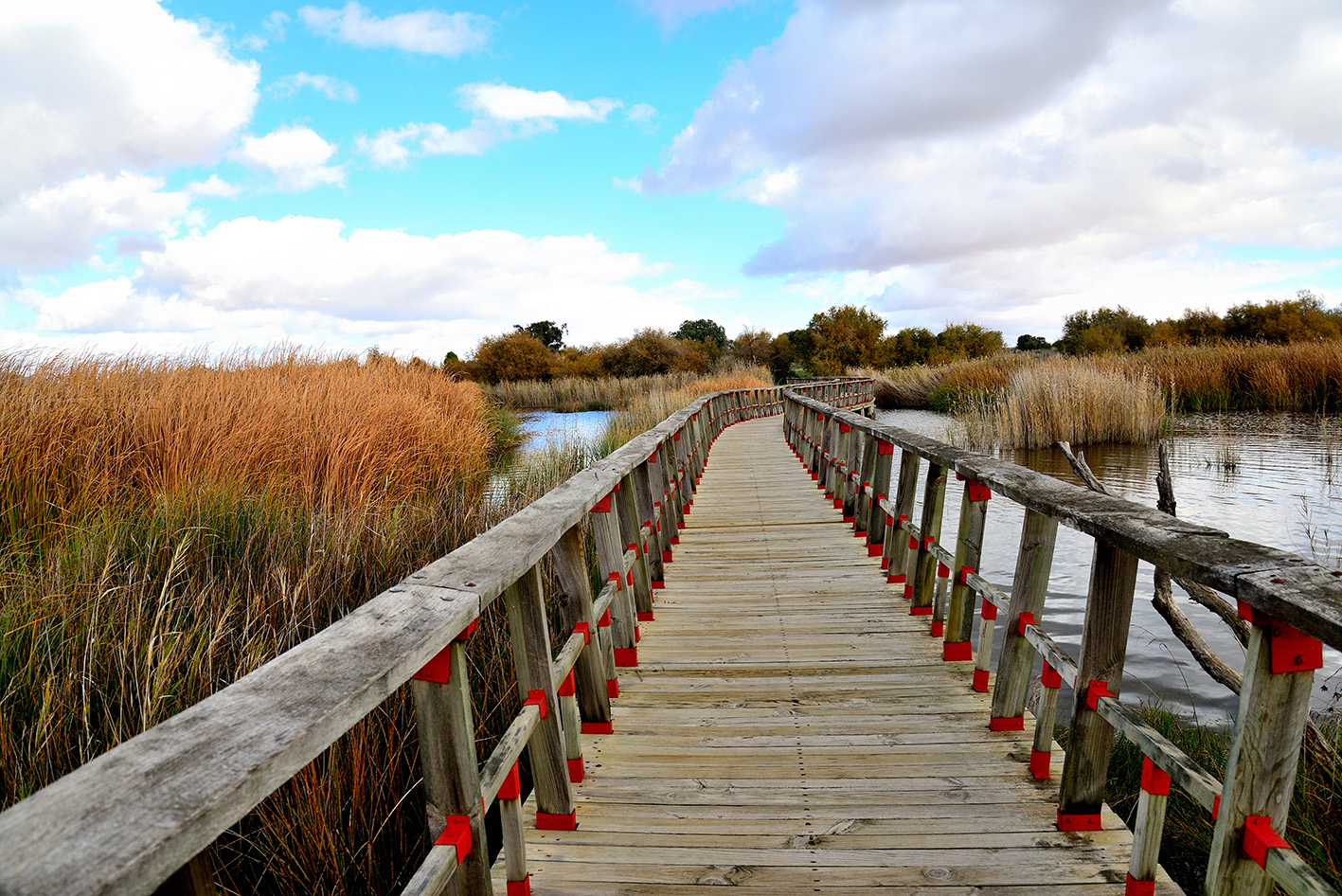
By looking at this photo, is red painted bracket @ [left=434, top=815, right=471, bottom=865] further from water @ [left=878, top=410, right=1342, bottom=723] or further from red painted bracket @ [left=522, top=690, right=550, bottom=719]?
water @ [left=878, top=410, right=1342, bottom=723]

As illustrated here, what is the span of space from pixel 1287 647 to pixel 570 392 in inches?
1304

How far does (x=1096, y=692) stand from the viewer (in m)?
2.29

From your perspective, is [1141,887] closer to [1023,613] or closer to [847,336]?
[1023,613]

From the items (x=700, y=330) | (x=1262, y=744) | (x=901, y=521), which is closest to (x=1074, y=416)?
(x=901, y=521)

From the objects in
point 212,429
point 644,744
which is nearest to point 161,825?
point 644,744

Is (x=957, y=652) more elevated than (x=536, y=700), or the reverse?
(x=536, y=700)

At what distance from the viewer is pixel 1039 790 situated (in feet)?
8.72

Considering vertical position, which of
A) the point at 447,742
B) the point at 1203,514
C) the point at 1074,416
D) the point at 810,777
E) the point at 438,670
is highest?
the point at 438,670

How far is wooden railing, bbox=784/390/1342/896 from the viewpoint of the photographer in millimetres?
1529

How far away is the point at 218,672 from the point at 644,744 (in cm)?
182

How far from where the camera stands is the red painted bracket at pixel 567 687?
2.68 metres

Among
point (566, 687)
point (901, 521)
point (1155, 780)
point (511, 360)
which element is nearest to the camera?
point (1155, 780)

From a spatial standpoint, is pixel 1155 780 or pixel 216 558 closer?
pixel 1155 780

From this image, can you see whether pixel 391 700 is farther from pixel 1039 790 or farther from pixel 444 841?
pixel 1039 790
